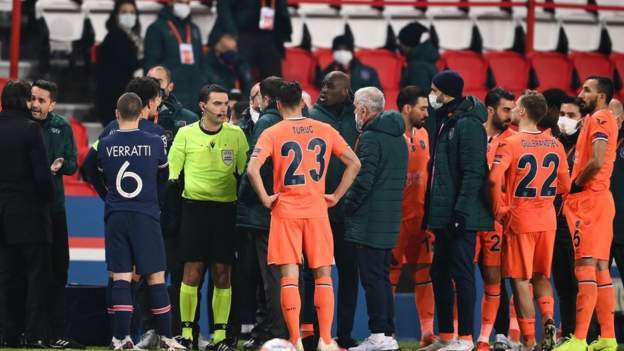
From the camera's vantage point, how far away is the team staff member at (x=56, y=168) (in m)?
9.17

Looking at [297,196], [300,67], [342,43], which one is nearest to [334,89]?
[297,196]

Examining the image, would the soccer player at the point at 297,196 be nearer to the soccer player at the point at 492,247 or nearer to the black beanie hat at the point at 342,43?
the soccer player at the point at 492,247

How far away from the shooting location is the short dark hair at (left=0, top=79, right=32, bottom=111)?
8.83 metres

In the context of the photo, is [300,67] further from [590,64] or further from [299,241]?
Result: [299,241]

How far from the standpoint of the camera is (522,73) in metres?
14.5

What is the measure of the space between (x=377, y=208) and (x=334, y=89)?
0.93 metres

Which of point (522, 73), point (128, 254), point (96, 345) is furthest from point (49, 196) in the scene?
point (522, 73)

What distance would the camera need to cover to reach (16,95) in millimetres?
8828

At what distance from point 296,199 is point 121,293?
131cm

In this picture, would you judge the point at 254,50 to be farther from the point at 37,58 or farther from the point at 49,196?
the point at 49,196

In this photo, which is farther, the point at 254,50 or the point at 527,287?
the point at 254,50

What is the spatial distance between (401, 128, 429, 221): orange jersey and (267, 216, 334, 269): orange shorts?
4.14ft

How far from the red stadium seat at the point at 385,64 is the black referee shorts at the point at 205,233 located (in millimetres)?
5491

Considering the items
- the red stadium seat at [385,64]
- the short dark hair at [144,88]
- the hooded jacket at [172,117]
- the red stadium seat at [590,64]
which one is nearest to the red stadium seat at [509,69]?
the red stadium seat at [590,64]
